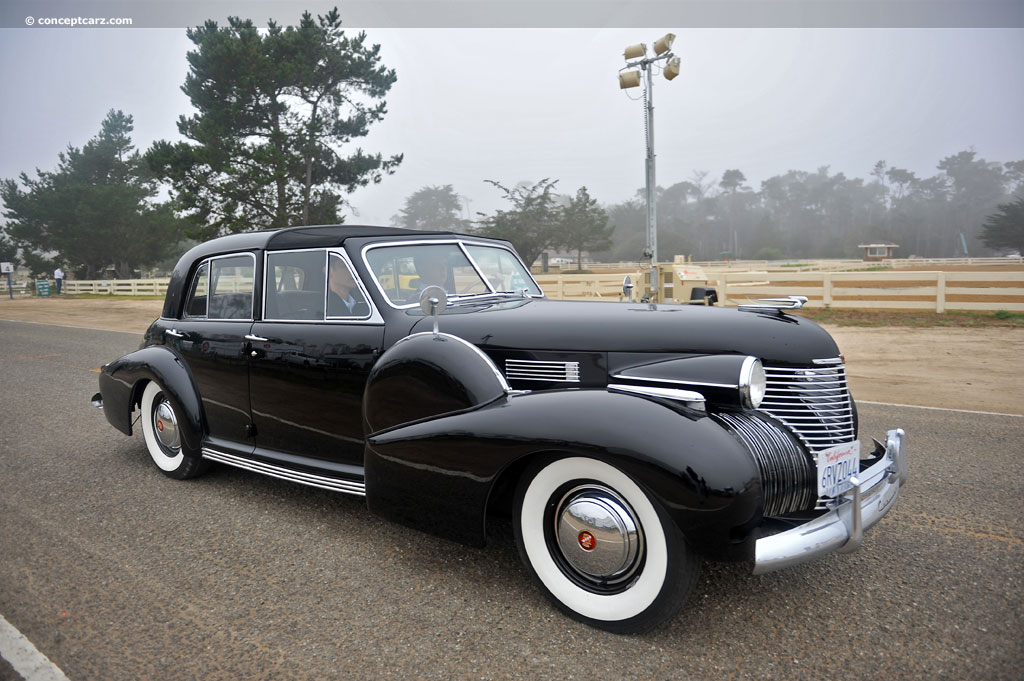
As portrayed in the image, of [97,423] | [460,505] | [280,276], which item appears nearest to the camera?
[460,505]

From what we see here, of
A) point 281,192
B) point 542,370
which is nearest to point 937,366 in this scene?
point 542,370

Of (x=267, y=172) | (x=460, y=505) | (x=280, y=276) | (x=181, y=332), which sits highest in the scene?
(x=267, y=172)

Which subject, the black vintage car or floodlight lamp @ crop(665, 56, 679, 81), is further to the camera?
floodlight lamp @ crop(665, 56, 679, 81)

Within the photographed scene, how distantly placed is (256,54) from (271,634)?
106 feet

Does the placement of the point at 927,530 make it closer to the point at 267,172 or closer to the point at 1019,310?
the point at 1019,310

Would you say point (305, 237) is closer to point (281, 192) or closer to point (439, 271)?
point (439, 271)

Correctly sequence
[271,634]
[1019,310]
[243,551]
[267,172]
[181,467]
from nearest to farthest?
[271,634]
[243,551]
[181,467]
[1019,310]
[267,172]

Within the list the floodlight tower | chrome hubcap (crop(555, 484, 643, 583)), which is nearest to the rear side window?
chrome hubcap (crop(555, 484, 643, 583))

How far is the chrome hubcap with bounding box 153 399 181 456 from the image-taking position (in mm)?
4660

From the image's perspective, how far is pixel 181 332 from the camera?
4.67 meters

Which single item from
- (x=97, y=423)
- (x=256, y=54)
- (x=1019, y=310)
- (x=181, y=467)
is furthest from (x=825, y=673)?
(x=256, y=54)

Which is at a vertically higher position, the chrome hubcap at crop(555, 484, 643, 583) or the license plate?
the license plate

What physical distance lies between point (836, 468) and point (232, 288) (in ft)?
12.4

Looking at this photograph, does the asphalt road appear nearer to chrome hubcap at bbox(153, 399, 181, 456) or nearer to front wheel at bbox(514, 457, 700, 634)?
front wheel at bbox(514, 457, 700, 634)
